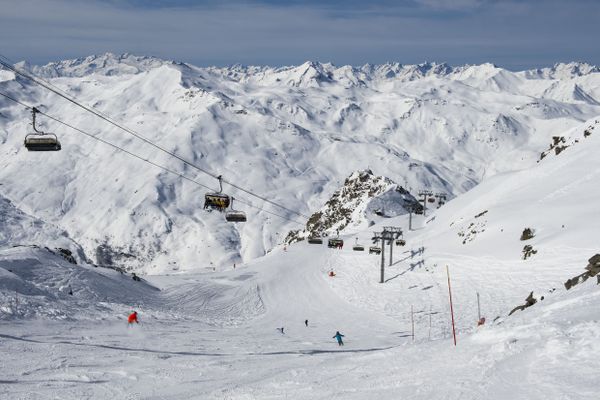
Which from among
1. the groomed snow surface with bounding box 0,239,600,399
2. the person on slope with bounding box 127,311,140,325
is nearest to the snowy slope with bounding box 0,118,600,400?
the groomed snow surface with bounding box 0,239,600,399

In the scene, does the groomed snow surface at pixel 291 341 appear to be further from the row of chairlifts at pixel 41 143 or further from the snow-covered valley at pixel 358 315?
the row of chairlifts at pixel 41 143

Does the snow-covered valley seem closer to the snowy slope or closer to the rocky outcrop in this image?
the snowy slope

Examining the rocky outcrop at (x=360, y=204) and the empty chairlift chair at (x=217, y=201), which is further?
the rocky outcrop at (x=360, y=204)

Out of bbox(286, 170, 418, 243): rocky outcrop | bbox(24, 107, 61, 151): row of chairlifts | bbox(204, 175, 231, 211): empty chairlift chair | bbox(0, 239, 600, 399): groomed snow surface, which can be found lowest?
bbox(0, 239, 600, 399): groomed snow surface

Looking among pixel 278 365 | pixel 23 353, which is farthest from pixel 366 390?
pixel 23 353

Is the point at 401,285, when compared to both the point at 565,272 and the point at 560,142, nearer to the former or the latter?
the point at 565,272

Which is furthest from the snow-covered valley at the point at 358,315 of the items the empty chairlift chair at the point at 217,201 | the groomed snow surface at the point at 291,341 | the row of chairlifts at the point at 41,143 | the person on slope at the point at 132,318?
the row of chairlifts at the point at 41,143

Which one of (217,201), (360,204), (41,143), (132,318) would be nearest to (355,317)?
(217,201)

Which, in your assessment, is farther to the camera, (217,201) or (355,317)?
(355,317)

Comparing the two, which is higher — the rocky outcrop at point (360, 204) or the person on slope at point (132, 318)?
the rocky outcrop at point (360, 204)

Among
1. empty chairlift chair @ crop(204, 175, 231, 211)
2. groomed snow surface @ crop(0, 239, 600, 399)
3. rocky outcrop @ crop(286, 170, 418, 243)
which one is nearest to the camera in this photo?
groomed snow surface @ crop(0, 239, 600, 399)

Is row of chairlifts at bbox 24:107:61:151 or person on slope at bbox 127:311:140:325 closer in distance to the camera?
row of chairlifts at bbox 24:107:61:151

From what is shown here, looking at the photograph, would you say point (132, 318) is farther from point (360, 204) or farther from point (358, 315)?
point (360, 204)

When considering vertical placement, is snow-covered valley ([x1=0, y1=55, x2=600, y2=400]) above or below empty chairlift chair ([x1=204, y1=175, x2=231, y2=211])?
below
